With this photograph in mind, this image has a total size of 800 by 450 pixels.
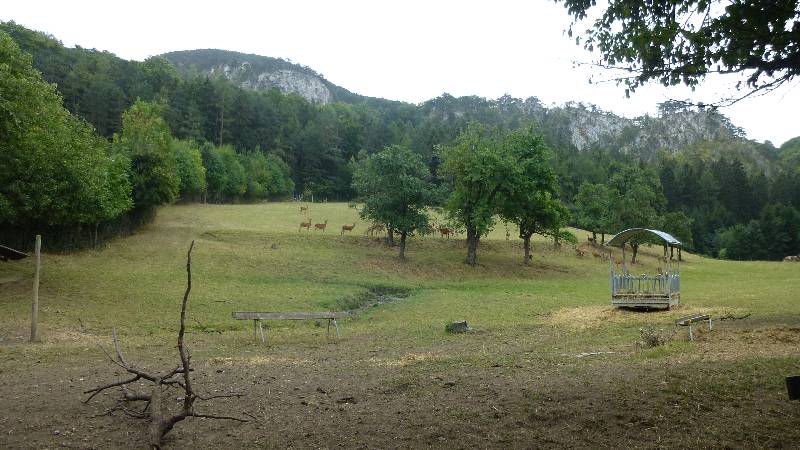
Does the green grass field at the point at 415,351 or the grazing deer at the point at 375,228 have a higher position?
the grazing deer at the point at 375,228

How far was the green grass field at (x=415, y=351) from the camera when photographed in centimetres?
696

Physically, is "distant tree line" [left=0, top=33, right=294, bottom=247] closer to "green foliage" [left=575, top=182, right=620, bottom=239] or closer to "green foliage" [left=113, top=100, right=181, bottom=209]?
"green foliage" [left=113, top=100, right=181, bottom=209]

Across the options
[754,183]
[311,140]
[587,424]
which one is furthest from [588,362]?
[754,183]

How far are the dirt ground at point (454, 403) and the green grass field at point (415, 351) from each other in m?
0.04

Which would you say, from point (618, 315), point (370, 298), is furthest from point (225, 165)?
point (618, 315)

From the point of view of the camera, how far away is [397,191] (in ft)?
142

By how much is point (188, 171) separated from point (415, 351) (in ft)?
183

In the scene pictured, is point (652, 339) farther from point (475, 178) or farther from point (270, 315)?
point (475, 178)

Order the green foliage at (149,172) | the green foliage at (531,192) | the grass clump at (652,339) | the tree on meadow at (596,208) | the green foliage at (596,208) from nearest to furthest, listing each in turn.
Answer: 1. the grass clump at (652,339)
2. the green foliage at (149,172)
3. the green foliage at (531,192)
4. the green foliage at (596,208)
5. the tree on meadow at (596,208)

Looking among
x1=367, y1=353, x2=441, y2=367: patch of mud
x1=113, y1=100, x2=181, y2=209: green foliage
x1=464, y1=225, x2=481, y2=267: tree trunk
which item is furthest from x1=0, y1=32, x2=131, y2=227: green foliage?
x1=464, y1=225, x2=481, y2=267: tree trunk

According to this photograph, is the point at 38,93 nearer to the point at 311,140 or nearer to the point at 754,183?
the point at 311,140

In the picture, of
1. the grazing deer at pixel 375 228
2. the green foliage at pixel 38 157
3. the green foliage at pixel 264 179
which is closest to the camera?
the green foliage at pixel 38 157

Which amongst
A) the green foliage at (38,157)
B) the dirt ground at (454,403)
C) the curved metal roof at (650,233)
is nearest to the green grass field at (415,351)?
the dirt ground at (454,403)

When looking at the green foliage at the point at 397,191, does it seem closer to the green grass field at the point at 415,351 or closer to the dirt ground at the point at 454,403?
the green grass field at the point at 415,351
